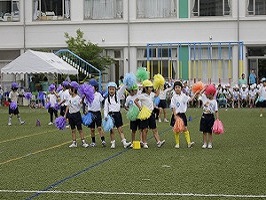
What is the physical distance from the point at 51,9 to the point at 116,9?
4.73 meters

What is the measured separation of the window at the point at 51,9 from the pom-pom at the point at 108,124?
2844 cm

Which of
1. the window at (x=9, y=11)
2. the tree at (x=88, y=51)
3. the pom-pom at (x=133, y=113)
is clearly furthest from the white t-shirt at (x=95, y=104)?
the window at (x=9, y=11)

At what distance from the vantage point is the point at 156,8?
42875mm

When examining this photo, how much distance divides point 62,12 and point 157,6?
6560 mm

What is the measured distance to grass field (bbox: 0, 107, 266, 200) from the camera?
9812 millimetres

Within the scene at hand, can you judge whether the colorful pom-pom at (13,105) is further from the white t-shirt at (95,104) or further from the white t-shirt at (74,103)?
the white t-shirt at (95,104)

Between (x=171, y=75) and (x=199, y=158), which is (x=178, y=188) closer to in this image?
(x=199, y=158)

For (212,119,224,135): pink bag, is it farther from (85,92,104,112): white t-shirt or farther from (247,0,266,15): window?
(247,0,266,15): window

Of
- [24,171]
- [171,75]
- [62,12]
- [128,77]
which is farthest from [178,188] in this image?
[62,12]

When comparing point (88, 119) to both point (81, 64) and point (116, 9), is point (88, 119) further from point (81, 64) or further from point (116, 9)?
point (116, 9)

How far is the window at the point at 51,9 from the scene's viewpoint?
144 feet

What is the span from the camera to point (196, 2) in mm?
42344

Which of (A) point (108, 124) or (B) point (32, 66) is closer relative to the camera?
(A) point (108, 124)

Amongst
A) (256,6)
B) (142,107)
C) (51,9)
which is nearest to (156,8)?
(256,6)
